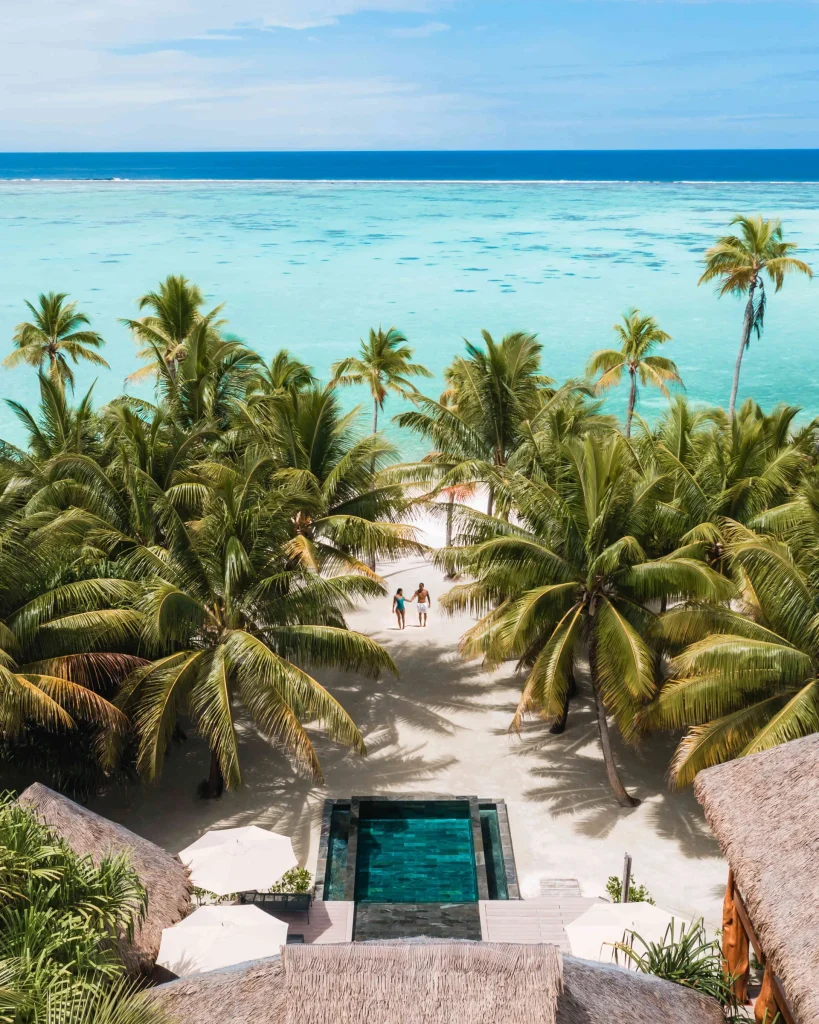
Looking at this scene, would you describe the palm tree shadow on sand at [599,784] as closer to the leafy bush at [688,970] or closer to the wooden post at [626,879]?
the wooden post at [626,879]

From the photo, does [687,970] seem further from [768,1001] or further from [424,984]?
[424,984]

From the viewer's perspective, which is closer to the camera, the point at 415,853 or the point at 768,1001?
the point at 768,1001

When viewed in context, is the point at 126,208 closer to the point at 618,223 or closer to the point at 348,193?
the point at 348,193

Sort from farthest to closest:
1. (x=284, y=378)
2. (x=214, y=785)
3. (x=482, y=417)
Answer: (x=284, y=378) → (x=482, y=417) → (x=214, y=785)

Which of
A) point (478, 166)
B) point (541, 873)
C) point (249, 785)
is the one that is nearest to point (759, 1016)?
point (541, 873)

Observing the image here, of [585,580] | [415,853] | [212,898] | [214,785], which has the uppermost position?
[585,580]

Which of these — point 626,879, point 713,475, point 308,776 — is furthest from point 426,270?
point 626,879

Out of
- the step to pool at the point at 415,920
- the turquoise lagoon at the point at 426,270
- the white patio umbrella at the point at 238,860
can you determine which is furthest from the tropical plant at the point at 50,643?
the turquoise lagoon at the point at 426,270
